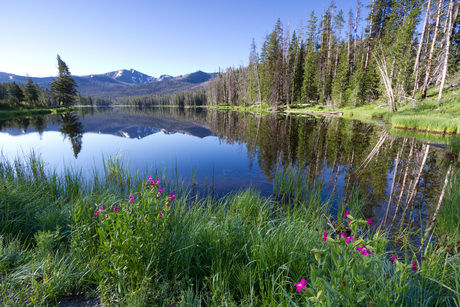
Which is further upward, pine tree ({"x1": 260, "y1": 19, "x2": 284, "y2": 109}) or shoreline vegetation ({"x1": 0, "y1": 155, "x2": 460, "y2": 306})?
pine tree ({"x1": 260, "y1": 19, "x2": 284, "y2": 109})

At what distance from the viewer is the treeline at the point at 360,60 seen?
2553 cm

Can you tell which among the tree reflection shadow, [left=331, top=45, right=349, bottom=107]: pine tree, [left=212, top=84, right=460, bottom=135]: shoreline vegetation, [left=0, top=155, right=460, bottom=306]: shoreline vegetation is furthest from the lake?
[left=331, top=45, right=349, bottom=107]: pine tree

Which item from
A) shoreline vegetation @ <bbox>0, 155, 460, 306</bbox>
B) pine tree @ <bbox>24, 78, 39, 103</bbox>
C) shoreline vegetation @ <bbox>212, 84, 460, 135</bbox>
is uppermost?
pine tree @ <bbox>24, 78, 39, 103</bbox>

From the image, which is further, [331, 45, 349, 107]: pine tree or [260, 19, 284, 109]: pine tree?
[260, 19, 284, 109]: pine tree

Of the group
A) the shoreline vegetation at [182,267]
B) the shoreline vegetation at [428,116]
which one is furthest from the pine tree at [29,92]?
the shoreline vegetation at [428,116]

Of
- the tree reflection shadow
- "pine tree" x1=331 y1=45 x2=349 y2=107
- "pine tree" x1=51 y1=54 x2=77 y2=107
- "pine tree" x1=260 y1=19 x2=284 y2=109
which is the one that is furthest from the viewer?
"pine tree" x1=51 y1=54 x2=77 y2=107

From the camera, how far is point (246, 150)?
1274cm

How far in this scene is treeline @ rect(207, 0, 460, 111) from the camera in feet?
83.8

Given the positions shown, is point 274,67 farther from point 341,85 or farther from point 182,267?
point 182,267

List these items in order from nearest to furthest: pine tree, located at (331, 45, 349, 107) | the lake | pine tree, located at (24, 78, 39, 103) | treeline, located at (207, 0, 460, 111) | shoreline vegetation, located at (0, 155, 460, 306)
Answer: shoreline vegetation, located at (0, 155, 460, 306), the lake, treeline, located at (207, 0, 460, 111), pine tree, located at (331, 45, 349, 107), pine tree, located at (24, 78, 39, 103)

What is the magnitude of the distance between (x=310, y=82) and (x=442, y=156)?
41175mm

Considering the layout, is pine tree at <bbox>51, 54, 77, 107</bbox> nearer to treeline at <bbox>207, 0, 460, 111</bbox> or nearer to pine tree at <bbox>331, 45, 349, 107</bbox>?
treeline at <bbox>207, 0, 460, 111</bbox>

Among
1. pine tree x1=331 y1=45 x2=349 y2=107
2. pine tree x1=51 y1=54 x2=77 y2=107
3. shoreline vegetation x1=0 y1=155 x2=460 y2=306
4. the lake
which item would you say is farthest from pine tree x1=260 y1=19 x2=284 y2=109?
pine tree x1=51 y1=54 x2=77 y2=107

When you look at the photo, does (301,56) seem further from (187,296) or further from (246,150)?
(187,296)
